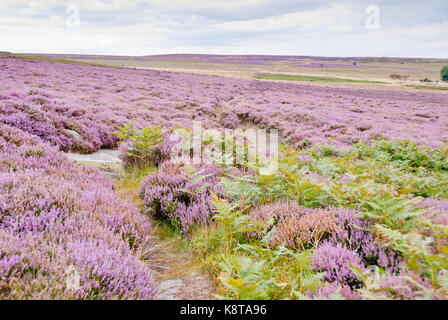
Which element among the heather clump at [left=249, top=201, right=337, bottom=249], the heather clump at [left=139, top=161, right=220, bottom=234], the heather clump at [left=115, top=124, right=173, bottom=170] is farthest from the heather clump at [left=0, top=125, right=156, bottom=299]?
the heather clump at [left=115, top=124, right=173, bottom=170]

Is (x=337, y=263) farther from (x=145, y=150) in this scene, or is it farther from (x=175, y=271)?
(x=145, y=150)

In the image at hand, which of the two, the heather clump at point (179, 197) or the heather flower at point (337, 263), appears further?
the heather clump at point (179, 197)

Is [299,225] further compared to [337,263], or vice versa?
[299,225]

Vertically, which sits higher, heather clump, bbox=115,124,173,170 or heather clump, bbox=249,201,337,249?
heather clump, bbox=115,124,173,170

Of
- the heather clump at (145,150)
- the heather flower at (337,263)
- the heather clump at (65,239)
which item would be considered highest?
the heather clump at (145,150)

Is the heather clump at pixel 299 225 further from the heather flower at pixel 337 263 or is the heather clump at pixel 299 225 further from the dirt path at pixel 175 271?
the dirt path at pixel 175 271

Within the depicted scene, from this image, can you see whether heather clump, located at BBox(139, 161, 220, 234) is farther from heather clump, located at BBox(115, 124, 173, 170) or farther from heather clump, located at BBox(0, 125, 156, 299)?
heather clump, located at BBox(115, 124, 173, 170)

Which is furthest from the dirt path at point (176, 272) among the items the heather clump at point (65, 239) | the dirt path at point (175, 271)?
the heather clump at point (65, 239)

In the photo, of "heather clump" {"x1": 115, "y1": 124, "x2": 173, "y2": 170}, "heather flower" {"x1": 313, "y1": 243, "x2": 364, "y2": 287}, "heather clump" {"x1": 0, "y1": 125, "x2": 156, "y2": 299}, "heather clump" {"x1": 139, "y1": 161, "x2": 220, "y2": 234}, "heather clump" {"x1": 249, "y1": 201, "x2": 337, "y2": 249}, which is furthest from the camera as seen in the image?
"heather clump" {"x1": 115, "y1": 124, "x2": 173, "y2": 170}

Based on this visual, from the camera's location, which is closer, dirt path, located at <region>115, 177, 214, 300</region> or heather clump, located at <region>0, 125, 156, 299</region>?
heather clump, located at <region>0, 125, 156, 299</region>

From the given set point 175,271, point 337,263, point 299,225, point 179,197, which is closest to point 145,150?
point 179,197

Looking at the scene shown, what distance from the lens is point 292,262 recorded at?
268 cm

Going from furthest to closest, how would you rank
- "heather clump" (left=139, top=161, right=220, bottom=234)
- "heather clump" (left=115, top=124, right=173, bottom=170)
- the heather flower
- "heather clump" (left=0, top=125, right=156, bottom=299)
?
"heather clump" (left=115, top=124, right=173, bottom=170) < "heather clump" (left=139, top=161, right=220, bottom=234) < the heather flower < "heather clump" (left=0, top=125, right=156, bottom=299)
